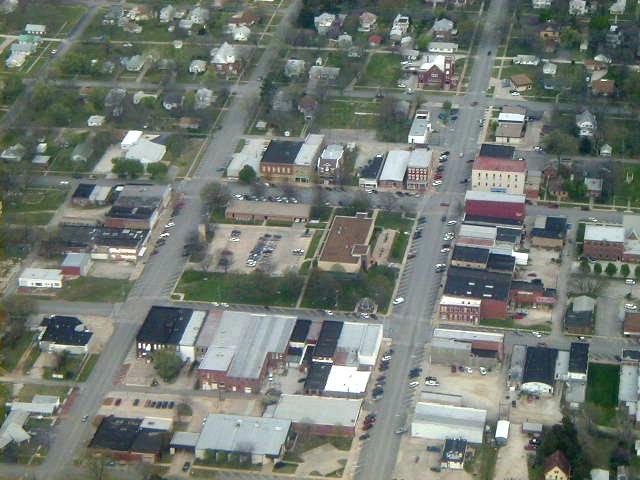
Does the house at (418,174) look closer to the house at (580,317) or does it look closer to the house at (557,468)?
the house at (580,317)

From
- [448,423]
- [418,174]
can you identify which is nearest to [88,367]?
[448,423]

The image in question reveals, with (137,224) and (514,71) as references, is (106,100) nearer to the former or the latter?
(137,224)

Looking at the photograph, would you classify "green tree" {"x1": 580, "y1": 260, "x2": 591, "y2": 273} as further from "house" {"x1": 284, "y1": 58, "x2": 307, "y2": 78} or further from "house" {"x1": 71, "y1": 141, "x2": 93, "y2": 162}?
"house" {"x1": 71, "y1": 141, "x2": 93, "y2": 162}

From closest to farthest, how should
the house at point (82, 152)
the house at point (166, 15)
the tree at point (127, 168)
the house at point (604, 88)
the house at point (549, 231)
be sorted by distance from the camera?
1. the house at point (549, 231)
2. the tree at point (127, 168)
3. the house at point (82, 152)
4. the house at point (604, 88)
5. the house at point (166, 15)

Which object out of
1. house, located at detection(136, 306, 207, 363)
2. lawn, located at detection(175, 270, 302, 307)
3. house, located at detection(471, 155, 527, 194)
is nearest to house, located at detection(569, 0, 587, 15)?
house, located at detection(471, 155, 527, 194)

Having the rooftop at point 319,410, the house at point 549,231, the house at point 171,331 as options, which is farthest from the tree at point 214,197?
the rooftop at point 319,410

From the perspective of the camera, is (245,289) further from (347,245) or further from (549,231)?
(549,231)

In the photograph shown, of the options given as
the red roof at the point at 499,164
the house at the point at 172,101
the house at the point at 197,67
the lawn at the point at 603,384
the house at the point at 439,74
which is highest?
the house at the point at 439,74
